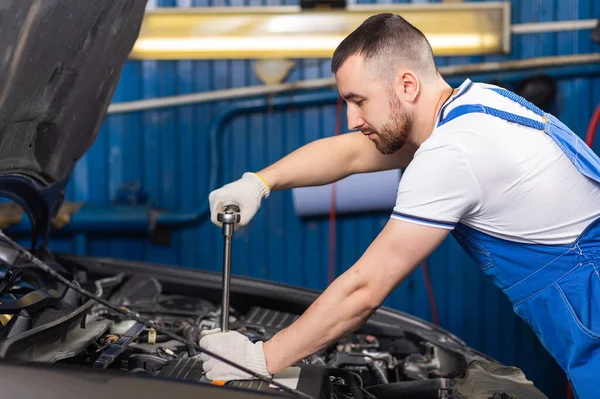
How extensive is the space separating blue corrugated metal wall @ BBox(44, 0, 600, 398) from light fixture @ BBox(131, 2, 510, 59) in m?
0.11

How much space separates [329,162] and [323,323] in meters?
0.70

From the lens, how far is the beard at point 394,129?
5.96 ft

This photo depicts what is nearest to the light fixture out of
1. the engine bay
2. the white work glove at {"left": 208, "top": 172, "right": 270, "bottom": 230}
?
the engine bay

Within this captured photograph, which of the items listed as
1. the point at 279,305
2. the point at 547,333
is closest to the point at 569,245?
the point at 547,333

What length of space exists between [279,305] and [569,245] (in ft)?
3.68

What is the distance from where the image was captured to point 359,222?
412 cm

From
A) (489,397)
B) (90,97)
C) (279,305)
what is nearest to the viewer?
(489,397)

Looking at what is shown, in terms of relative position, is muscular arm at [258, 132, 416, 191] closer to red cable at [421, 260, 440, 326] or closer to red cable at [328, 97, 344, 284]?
red cable at [328, 97, 344, 284]

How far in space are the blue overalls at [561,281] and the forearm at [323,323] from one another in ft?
1.16

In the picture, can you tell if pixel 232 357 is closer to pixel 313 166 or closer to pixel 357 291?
pixel 357 291

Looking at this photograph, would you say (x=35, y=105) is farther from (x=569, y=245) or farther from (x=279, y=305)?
(x=569, y=245)

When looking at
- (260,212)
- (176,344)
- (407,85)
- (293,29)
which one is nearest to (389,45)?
(407,85)

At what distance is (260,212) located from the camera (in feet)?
13.5

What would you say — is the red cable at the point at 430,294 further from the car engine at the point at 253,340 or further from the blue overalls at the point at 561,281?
the blue overalls at the point at 561,281
